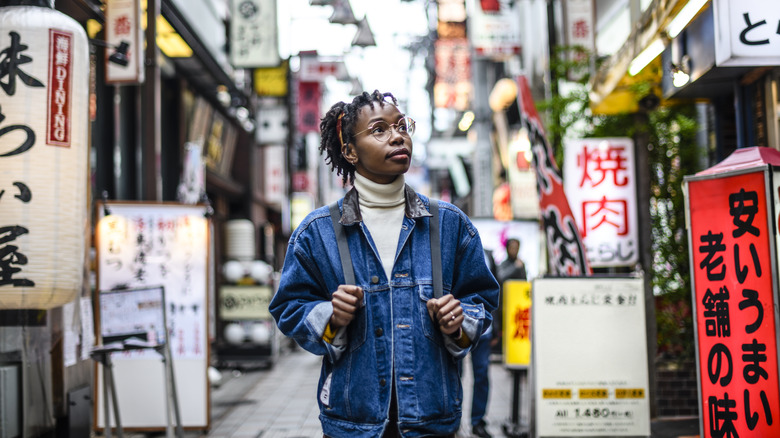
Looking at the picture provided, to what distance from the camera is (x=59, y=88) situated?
5695mm

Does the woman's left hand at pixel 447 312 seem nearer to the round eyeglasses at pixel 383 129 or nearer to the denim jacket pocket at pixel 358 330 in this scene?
the denim jacket pocket at pixel 358 330

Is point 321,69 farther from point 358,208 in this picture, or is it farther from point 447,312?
point 447,312

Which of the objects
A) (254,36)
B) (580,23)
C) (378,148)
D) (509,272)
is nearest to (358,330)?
(378,148)

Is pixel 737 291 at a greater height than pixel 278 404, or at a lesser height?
greater

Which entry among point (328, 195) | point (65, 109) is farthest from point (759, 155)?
point (328, 195)

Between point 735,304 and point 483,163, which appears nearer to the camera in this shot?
point 735,304

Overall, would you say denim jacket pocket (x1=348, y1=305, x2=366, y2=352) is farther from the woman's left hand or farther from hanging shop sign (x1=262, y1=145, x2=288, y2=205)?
hanging shop sign (x1=262, y1=145, x2=288, y2=205)

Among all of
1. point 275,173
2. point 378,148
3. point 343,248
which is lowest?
point 343,248

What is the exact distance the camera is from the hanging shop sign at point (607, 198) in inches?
327

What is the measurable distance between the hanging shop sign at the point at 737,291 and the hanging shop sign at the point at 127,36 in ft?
23.0

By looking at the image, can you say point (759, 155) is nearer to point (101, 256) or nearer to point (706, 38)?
point (706, 38)

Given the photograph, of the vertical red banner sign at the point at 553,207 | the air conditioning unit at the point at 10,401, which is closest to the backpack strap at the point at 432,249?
the vertical red banner sign at the point at 553,207

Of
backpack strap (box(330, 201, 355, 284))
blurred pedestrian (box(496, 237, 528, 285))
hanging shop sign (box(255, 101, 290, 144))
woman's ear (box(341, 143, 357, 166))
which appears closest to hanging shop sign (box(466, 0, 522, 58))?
hanging shop sign (box(255, 101, 290, 144))

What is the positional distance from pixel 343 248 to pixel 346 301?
30 centimetres
